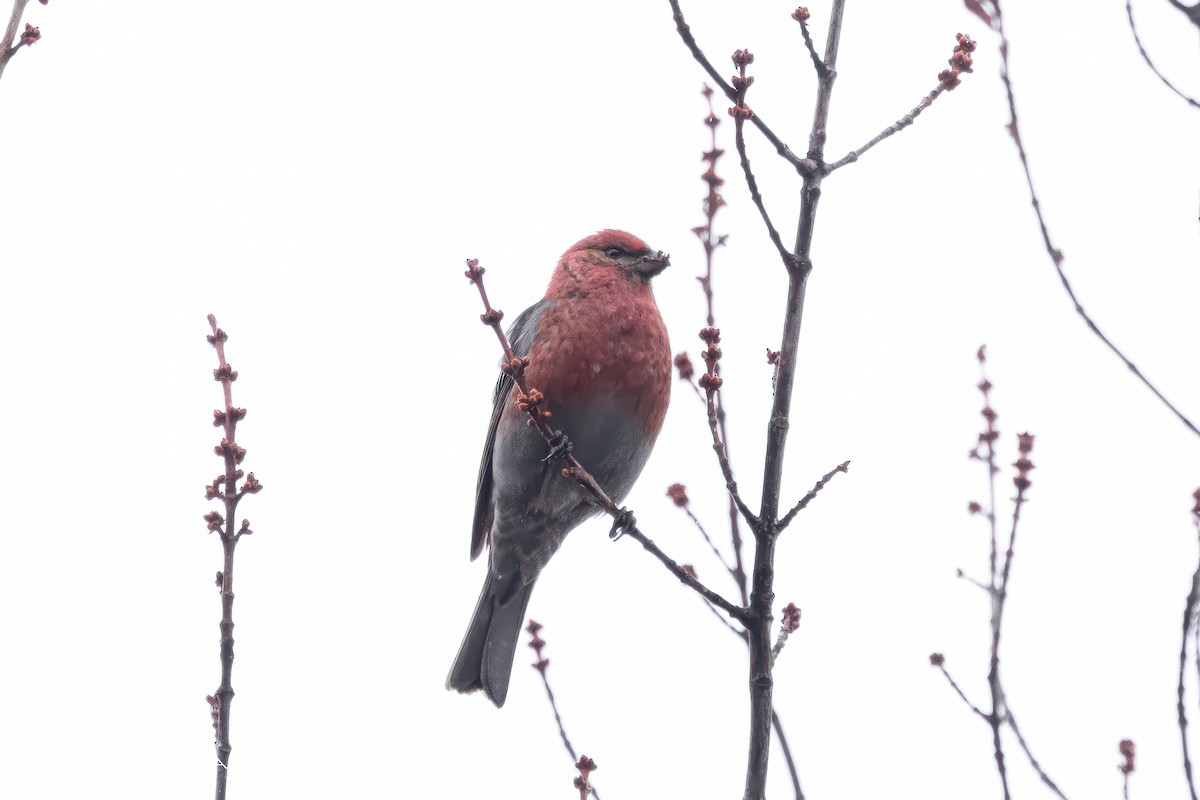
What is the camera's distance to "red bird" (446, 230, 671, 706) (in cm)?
585

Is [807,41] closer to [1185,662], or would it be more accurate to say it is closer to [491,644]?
[1185,662]

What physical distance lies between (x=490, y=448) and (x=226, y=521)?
3.79m

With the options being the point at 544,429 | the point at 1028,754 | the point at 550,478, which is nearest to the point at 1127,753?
the point at 1028,754

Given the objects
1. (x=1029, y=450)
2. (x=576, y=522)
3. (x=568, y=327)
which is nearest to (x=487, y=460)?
(x=576, y=522)

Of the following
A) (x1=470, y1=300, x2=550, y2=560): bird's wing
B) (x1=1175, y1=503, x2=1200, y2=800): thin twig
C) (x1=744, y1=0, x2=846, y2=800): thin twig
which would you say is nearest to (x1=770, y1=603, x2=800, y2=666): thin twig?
(x1=744, y1=0, x2=846, y2=800): thin twig

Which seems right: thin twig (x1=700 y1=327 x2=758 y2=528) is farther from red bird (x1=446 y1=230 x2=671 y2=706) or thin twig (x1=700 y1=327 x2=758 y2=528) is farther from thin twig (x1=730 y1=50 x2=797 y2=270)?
red bird (x1=446 y1=230 x2=671 y2=706)

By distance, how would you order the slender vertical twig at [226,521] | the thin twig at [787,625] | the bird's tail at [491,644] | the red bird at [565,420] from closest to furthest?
the slender vertical twig at [226,521] < the thin twig at [787,625] < the red bird at [565,420] < the bird's tail at [491,644]

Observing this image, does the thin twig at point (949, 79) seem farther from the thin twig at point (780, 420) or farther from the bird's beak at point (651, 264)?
the bird's beak at point (651, 264)

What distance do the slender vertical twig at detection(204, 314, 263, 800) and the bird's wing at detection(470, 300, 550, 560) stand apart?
→ 10.6 feet

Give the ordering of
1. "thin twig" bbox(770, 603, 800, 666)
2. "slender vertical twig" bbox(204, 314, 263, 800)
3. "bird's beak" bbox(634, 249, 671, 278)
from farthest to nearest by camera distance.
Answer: "bird's beak" bbox(634, 249, 671, 278) → "thin twig" bbox(770, 603, 800, 666) → "slender vertical twig" bbox(204, 314, 263, 800)

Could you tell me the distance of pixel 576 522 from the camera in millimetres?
6453

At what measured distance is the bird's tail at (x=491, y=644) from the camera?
669cm

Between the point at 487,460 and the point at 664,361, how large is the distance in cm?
116

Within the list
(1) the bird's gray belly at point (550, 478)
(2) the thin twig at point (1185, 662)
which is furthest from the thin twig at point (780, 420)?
(1) the bird's gray belly at point (550, 478)
